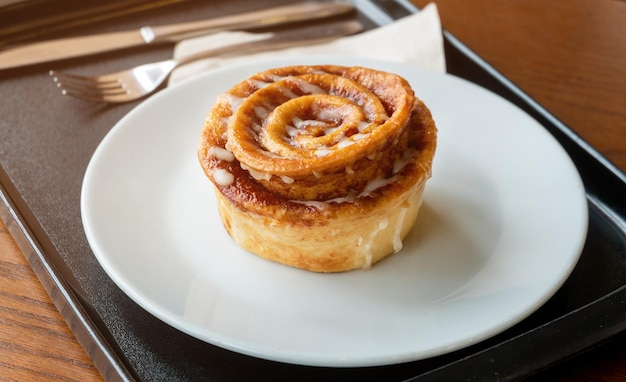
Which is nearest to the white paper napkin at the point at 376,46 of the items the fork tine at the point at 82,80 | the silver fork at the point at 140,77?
the silver fork at the point at 140,77

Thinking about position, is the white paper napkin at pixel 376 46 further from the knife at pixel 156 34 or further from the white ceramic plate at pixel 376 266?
the white ceramic plate at pixel 376 266

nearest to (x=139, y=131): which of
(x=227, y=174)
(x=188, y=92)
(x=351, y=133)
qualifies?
(x=188, y=92)

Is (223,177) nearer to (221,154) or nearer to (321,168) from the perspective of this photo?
(221,154)

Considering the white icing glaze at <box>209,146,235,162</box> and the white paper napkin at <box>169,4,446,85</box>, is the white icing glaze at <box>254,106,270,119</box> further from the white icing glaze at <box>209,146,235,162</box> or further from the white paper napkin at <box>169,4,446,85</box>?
the white paper napkin at <box>169,4,446,85</box>

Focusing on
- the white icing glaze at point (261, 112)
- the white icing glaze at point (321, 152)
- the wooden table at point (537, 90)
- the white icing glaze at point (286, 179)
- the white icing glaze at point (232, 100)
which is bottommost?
the wooden table at point (537, 90)

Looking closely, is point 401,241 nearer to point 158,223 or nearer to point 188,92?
point 158,223
